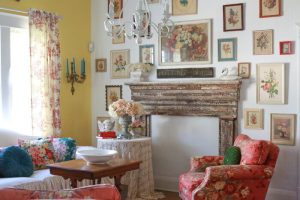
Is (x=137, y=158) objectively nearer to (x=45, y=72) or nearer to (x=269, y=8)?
(x=45, y=72)

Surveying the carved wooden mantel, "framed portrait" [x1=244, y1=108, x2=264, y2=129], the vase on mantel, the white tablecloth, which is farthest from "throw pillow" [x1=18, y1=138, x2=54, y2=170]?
"framed portrait" [x1=244, y1=108, x2=264, y2=129]

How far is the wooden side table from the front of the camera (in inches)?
200

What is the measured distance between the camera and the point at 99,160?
3832 millimetres

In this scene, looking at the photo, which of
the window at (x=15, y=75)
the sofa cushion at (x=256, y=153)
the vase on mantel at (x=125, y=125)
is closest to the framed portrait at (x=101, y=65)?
the vase on mantel at (x=125, y=125)

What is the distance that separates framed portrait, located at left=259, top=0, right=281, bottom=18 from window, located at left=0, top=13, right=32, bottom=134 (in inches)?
111

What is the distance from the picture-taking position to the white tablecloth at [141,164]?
507 centimetres

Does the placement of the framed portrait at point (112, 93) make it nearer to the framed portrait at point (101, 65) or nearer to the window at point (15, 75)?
the framed portrait at point (101, 65)

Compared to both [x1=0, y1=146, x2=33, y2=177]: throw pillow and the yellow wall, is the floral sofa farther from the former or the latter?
the yellow wall

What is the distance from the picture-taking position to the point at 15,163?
4160 mm

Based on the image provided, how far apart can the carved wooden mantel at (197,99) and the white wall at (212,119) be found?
0.33ft

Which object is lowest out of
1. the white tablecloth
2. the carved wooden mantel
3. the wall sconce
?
the white tablecloth

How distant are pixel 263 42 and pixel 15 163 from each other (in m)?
3.05

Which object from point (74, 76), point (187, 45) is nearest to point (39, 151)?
point (74, 76)

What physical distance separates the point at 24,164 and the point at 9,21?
1742 mm
